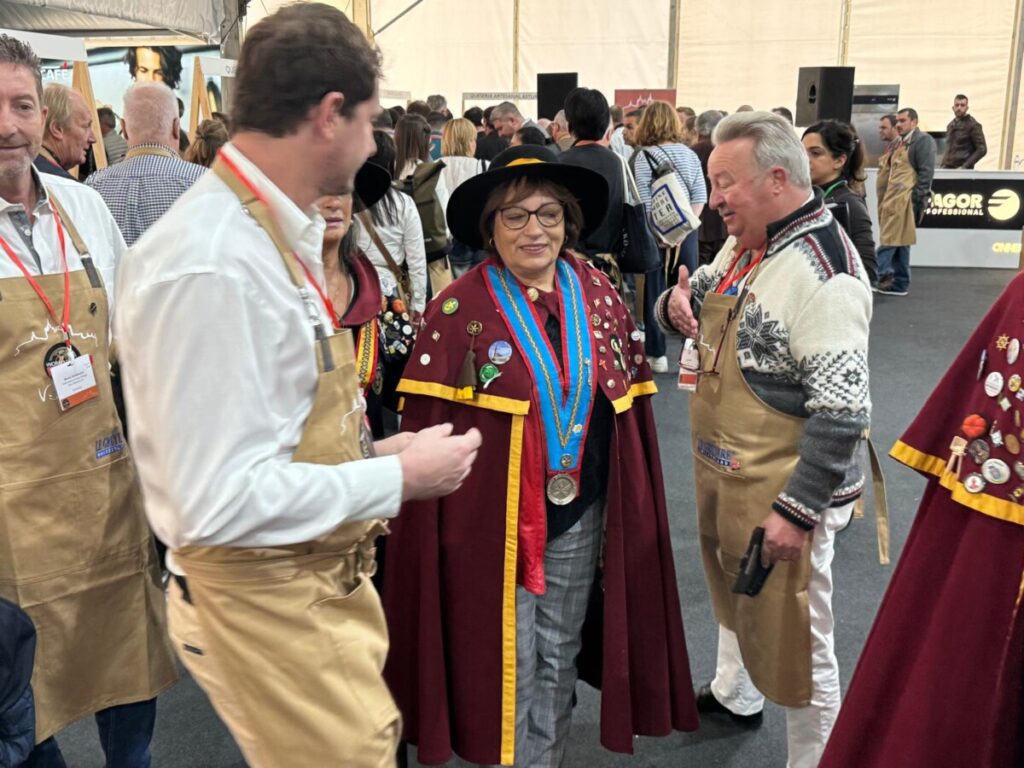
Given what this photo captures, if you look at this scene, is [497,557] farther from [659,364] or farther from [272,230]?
[659,364]

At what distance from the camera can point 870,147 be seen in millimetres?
11531

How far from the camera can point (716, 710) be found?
106 inches

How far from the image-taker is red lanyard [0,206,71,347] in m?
1.84

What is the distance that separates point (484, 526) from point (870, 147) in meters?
11.0

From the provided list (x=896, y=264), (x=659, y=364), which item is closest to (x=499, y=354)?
(x=659, y=364)

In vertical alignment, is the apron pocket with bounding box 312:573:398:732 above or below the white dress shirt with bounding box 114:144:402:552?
below

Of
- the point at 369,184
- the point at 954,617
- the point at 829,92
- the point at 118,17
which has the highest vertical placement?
the point at 118,17

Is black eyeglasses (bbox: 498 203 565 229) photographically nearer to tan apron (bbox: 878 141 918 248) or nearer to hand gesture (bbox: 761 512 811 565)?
hand gesture (bbox: 761 512 811 565)

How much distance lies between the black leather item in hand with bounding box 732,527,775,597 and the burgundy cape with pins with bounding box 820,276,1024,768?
25 centimetres

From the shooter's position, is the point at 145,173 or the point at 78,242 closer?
the point at 78,242

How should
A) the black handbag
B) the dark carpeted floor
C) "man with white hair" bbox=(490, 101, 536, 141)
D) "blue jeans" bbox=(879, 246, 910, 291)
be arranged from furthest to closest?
1. "blue jeans" bbox=(879, 246, 910, 291)
2. "man with white hair" bbox=(490, 101, 536, 141)
3. the black handbag
4. the dark carpeted floor

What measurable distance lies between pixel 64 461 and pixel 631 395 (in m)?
1.26

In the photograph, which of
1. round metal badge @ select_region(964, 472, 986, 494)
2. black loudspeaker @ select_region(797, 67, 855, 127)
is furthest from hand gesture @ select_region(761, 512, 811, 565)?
black loudspeaker @ select_region(797, 67, 855, 127)

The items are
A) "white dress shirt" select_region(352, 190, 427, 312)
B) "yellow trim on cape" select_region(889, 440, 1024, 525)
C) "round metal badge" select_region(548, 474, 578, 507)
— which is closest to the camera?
"yellow trim on cape" select_region(889, 440, 1024, 525)
